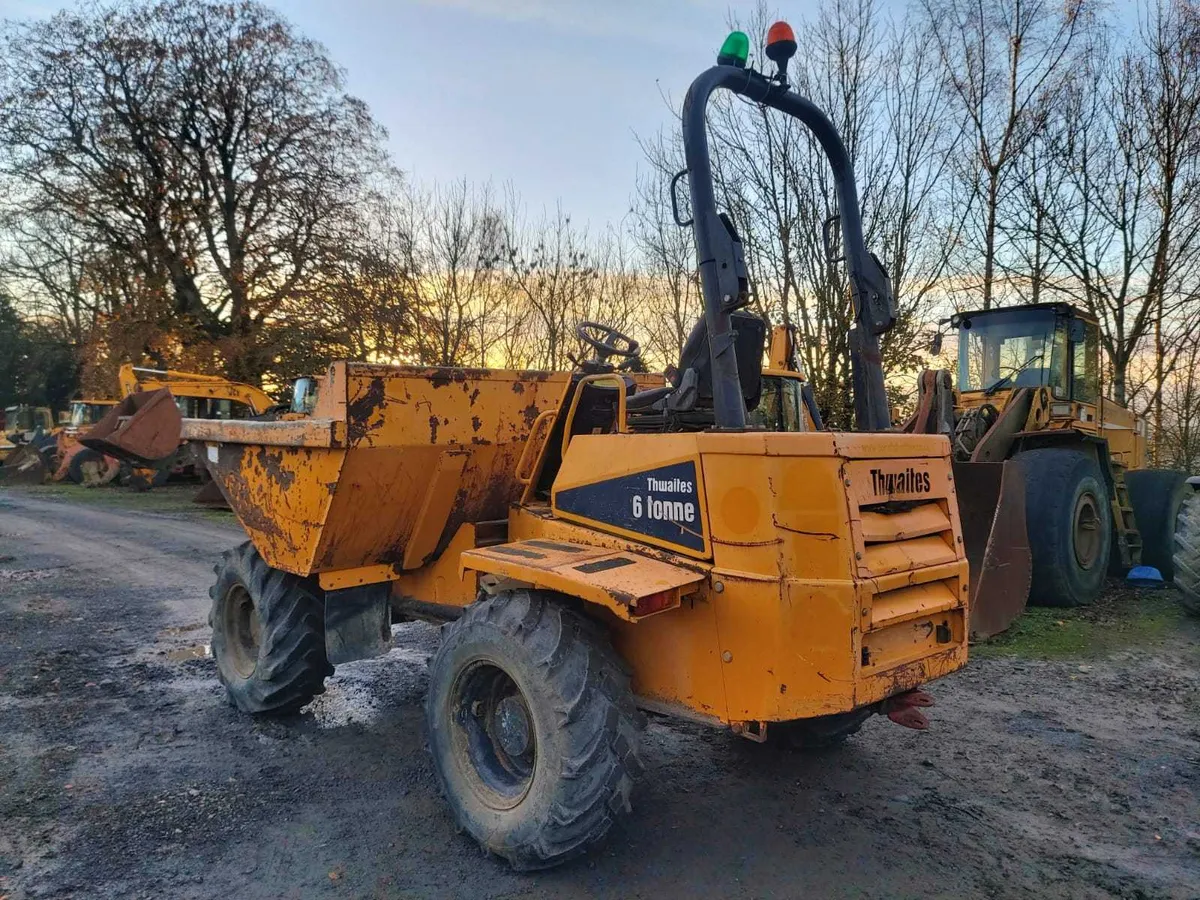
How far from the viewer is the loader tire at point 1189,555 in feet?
21.2

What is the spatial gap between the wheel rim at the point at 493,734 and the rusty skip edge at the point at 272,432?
1164 mm

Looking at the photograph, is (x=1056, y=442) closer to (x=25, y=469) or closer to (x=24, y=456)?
(x=25, y=469)

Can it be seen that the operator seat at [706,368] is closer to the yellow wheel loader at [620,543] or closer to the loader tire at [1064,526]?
the yellow wheel loader at [620,543]

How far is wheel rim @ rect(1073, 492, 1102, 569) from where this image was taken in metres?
7.32

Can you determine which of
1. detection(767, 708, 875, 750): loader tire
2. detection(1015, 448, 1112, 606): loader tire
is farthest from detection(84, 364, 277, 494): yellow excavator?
detection(767, 708, 875, 750): loader tire

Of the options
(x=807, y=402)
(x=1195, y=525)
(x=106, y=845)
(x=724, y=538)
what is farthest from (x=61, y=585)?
(x=1195, y=525)

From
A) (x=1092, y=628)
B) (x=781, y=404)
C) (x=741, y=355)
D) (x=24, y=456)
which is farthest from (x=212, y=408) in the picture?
(x=741, y=355)

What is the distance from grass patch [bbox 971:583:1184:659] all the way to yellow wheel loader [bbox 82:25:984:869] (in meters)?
2.92

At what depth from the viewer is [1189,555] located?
6520mm

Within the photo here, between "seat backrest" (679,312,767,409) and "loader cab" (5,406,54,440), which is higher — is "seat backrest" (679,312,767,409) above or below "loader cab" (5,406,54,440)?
below

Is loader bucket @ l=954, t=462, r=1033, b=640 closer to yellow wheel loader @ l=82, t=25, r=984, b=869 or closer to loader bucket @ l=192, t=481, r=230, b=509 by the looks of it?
yellow wheel loader @ l=82, t=25, r=984, b=869

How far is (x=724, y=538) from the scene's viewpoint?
113 inches

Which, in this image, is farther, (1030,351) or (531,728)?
(1030,351)

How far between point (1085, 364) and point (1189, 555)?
279 centimetres
